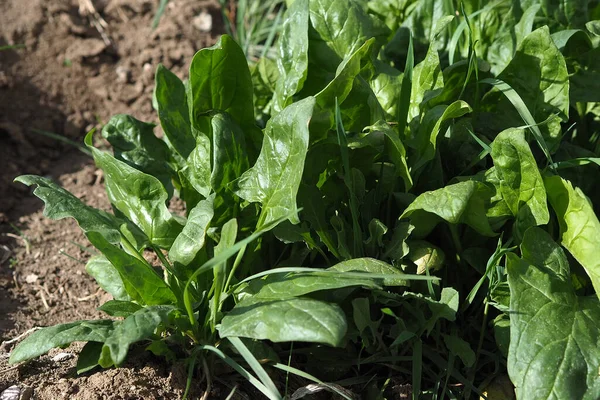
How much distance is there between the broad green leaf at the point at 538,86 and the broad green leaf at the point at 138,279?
1.08 meters

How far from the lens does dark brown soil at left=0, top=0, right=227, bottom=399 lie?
218 cm

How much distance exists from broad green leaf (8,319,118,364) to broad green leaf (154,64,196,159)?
0.66 metres

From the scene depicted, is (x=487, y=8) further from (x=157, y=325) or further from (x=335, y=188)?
(x=157, y=325)

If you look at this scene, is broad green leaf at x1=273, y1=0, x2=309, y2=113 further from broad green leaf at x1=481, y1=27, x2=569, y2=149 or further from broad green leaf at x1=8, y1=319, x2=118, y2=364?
broad green leaf at x1=8, y1=319, x2=118, y2=364

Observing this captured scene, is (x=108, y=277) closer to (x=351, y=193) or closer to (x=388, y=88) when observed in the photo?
(x=351, y=193)

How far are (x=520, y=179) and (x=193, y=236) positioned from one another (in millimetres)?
841

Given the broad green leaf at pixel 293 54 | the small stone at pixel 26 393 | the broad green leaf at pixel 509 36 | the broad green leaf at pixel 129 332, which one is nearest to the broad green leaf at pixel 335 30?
the broad green leaf at pixel 293 54

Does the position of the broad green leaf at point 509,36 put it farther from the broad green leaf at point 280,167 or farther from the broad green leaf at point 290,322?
the broad green leaf at point 290,322

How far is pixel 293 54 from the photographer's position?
6.68 ft

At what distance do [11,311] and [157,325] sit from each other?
2.39 ft

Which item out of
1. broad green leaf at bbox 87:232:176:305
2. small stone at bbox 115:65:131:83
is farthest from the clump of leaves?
small stone at bbox 115:65:131:83

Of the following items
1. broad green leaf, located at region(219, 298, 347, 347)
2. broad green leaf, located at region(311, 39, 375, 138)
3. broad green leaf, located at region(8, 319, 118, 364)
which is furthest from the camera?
broad green leaf, located at region(311, 39, 375, 138)

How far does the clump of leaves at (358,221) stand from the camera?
64.9 inches

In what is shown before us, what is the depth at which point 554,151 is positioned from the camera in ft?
6.56
